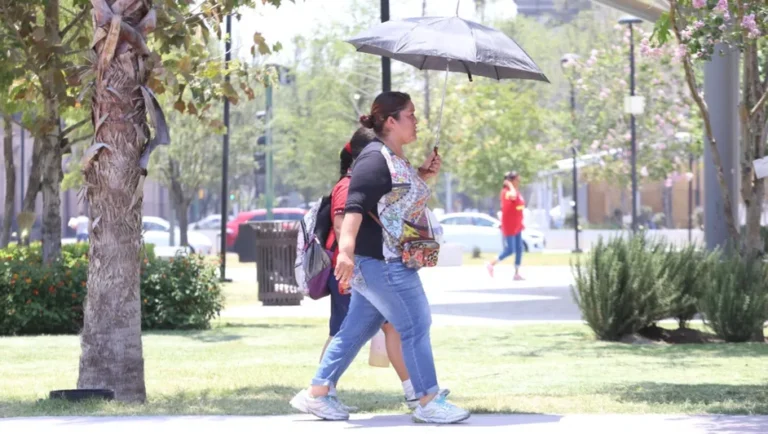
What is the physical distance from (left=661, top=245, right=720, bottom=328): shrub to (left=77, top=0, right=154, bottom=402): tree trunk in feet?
22.3

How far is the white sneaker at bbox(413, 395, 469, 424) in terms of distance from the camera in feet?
24.5

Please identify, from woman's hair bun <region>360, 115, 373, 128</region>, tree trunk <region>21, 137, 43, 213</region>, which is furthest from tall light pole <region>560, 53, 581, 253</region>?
woman's hair bun <region>360, 115, 373, 128</region>

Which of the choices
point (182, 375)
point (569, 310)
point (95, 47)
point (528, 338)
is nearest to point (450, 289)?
point (569, 310)

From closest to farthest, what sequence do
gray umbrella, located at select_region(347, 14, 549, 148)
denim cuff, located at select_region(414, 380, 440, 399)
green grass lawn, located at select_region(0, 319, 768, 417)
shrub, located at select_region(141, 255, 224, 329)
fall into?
denim cuff, located at select_region(414, 380, 440, 399) < gray umbrella, located at select_region(347, 14, 549, 148) < green grass lawn, located at select_region(0, 319, 768, 417) < shrub, located at select_region(141, 255, 224, 329)

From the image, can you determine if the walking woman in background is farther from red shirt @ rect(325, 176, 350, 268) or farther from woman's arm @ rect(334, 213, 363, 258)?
red shirt @ rect(325, 176, 350, 268)

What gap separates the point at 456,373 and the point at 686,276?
3.87 meters

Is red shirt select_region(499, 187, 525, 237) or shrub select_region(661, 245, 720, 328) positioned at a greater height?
red shirt select_region(499, 187, 525, 237)

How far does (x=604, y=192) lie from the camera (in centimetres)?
7319

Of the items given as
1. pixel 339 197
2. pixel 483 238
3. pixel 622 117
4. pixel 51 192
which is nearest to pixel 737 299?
pixel 339 197

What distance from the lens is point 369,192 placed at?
7.30m

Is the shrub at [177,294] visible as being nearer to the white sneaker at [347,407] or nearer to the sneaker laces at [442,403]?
the white sneaker at [347,407]

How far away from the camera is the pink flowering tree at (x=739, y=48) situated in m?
10.6

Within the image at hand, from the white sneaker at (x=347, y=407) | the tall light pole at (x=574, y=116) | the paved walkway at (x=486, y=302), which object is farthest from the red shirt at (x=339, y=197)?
the tall light pole at (x=574, y=116)

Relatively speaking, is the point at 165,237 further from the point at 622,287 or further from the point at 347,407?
the point at 347,407
